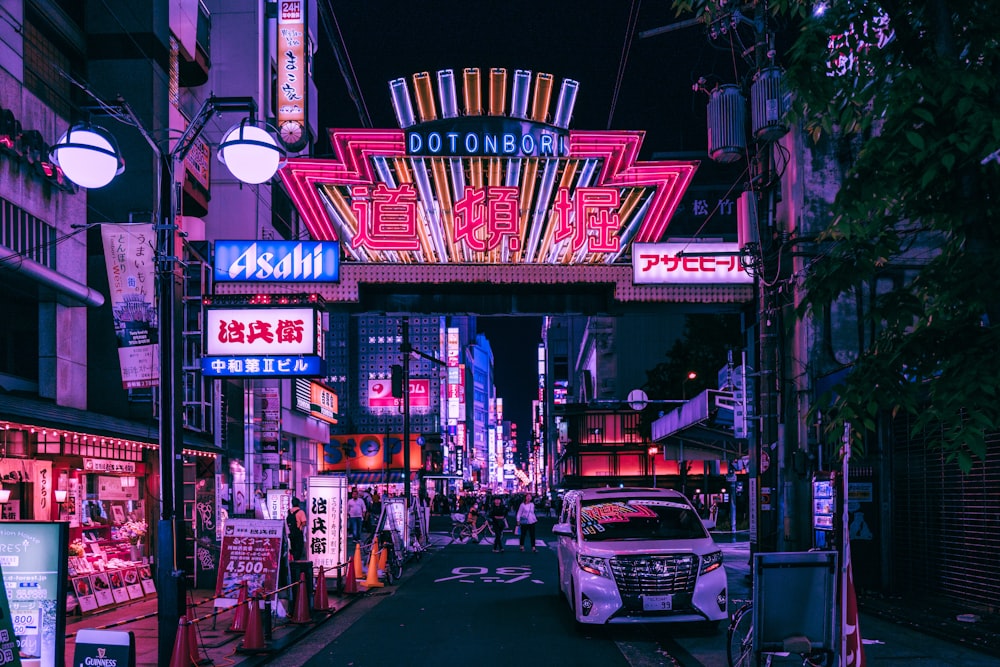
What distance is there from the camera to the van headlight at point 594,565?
46.2 ft

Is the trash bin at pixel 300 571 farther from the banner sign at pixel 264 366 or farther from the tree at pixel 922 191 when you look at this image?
the tree at pixel 922 191

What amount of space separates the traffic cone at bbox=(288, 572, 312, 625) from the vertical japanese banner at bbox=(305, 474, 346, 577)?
4979mm

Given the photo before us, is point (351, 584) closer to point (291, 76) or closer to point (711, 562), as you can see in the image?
point (711, 562)

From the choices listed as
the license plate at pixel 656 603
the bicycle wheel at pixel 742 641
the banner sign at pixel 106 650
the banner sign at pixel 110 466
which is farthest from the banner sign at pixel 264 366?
the banner sign at pixel 106 650

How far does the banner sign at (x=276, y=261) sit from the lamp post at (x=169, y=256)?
8689 millimetres

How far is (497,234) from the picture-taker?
22234 millimetres

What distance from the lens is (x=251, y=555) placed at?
1630 cm

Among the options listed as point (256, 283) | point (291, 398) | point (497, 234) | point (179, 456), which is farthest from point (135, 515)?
point (291, 398)

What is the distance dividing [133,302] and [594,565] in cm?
739

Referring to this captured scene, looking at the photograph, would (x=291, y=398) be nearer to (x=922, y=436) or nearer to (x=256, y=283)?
(x=256, y=283)

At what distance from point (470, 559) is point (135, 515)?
1177cm

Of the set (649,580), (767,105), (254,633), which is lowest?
(254,633)

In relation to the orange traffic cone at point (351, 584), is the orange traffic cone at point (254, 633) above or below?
above

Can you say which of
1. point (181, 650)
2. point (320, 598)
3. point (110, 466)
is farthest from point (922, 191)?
point (110, 466)
